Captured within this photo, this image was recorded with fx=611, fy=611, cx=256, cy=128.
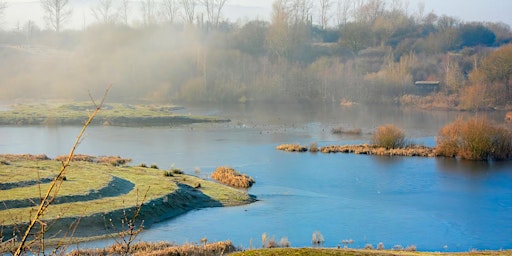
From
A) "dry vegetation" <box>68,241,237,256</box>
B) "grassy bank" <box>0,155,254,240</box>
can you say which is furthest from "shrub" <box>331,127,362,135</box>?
"dry vegetation" <box>68,241,237,256</box>

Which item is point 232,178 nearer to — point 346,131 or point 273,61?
point 346,131

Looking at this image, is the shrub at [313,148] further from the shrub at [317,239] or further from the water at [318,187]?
the shrub at [317,239]

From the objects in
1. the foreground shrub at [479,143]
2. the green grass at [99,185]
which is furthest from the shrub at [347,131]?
the green grass at [99,185]

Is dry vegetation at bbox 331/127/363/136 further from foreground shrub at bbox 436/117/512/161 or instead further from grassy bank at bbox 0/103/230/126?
grassy bank at bbox 0/103/230/126

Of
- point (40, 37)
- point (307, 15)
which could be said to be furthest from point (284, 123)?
point (40, 37)

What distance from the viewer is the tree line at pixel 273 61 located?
9031 centimetres

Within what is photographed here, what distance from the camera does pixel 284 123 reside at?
6131cm

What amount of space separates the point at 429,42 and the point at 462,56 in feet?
25.5

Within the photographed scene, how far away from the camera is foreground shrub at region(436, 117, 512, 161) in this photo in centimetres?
4044

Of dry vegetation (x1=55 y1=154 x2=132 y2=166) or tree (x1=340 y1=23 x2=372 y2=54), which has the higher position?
tree (x1=340 y1=23 x2=372 y2=54)

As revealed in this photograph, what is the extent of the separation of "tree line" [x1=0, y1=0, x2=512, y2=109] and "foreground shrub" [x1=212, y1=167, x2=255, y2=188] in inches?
2116

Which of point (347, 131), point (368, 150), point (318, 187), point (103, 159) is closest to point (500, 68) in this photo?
point (347, 131)

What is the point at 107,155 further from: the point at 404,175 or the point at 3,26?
the point at 3,26

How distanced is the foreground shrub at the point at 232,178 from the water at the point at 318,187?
0.73 meters
